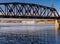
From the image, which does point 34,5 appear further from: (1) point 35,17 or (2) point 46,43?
(2) point 46,43

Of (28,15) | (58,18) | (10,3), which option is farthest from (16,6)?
(58,18)

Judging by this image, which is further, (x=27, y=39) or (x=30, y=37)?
(x=30, y=37)

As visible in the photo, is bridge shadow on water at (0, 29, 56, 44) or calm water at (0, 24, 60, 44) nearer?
bridge shadow on water at (0, 29, 56, 44)

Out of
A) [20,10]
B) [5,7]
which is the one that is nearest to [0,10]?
[5,7]

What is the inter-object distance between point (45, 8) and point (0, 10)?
2312 centimetres

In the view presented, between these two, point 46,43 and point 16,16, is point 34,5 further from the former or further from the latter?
point 46,43

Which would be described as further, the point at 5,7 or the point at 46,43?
the point at 5,7

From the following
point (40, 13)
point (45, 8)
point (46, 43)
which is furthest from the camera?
point (45, 8)

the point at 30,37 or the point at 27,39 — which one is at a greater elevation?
the point at 27,39

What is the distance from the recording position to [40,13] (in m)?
113

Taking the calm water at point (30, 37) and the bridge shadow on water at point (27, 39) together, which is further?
the calm water at point (30, 37)

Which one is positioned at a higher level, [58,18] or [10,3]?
[10,3]

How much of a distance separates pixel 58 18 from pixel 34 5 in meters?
16.7

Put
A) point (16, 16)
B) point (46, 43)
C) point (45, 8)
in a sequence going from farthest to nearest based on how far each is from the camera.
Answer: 1. point (45, 8)
2. point (16, 16)
3. point (46, 43)
